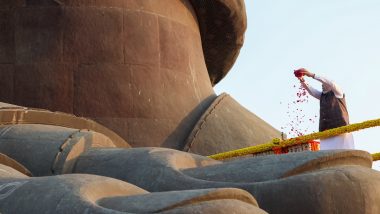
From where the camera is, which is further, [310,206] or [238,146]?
[238,146]

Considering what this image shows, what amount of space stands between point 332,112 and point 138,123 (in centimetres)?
180

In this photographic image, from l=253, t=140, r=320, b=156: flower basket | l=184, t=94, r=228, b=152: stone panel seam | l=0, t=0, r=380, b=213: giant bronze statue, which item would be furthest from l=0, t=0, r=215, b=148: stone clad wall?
l=253, t=140, r=320, b=156: flower basket

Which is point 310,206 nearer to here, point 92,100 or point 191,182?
point 191,182

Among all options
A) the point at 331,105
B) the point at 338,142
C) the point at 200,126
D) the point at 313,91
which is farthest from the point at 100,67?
the point at 338,142

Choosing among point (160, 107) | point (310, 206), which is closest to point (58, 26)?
point (160, 107)

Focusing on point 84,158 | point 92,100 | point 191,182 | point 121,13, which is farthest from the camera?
point 121,13

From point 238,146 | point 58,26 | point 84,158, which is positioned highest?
point 58,26

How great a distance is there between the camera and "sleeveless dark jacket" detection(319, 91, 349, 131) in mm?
6562

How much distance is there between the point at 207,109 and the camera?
A: 7.55 m

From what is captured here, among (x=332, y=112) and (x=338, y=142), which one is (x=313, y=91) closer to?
(x=332, y=112)

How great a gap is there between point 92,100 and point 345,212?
373cm

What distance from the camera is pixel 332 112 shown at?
6.58 metres

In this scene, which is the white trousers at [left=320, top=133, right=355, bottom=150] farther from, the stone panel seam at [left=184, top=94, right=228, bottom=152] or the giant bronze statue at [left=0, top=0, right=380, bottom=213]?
the stone panel seam at [left=184, top=94, right=228, bottom=152]

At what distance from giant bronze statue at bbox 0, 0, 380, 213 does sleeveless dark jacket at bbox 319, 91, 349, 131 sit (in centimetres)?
105
